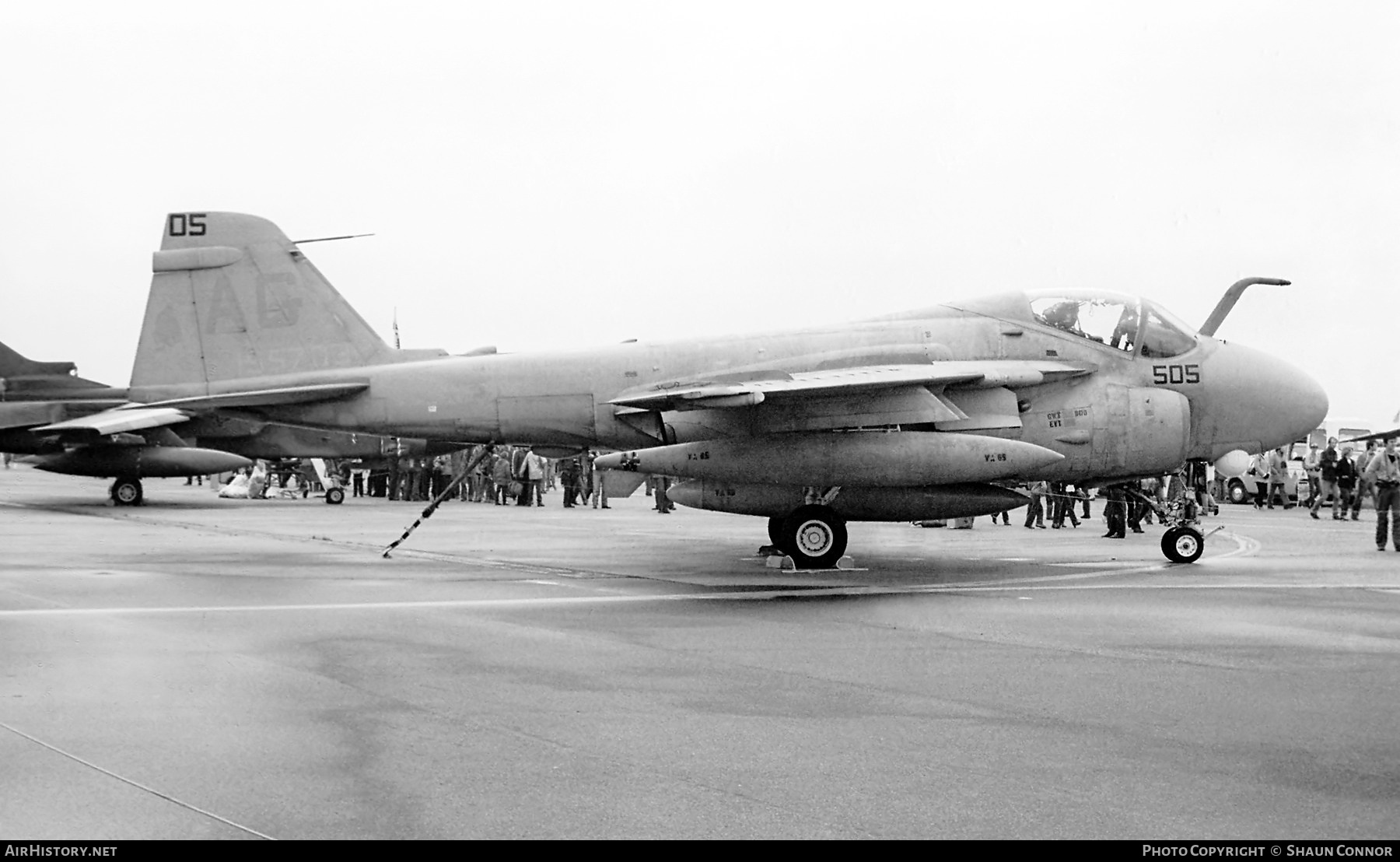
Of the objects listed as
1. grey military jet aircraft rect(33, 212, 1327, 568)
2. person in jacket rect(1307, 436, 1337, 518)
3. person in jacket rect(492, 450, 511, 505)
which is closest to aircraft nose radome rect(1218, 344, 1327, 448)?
grey military jet aircraft rect(33, 212, 1327, 568)

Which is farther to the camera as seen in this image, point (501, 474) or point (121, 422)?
point (501, 474)

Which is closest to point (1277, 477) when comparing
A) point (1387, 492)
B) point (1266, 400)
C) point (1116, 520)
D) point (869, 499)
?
point (1116, 520)

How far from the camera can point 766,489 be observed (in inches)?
569

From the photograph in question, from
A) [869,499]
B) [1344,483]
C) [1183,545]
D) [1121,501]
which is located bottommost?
[1183,545]

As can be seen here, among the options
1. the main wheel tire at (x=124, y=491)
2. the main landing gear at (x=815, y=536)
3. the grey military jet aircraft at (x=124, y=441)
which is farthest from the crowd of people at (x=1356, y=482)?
the main wheel tire at (x=124, y=491)

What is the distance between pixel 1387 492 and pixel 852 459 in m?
10.3

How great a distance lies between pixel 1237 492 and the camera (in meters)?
39.8

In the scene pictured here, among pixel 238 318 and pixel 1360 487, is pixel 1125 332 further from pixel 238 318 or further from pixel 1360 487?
pixel 1360 487

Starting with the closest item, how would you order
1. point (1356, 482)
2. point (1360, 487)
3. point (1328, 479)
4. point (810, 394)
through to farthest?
point (810, 394) → point (1360, 487) → point (1356, 482) → point (1328, 479)

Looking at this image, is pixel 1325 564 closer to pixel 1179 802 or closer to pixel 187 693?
pixel 1179 802

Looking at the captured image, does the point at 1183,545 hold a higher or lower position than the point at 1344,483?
lower

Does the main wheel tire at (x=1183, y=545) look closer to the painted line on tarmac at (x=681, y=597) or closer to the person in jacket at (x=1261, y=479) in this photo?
the painted line on tarmac at (x=681, y=597)

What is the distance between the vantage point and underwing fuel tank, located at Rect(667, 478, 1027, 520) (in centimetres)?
1427

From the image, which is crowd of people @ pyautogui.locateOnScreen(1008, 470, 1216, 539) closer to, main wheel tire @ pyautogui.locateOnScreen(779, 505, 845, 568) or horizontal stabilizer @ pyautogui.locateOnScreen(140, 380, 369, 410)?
main wheel tire @ pyautogui.locateOnScreen(779, 505, 845, 568)
